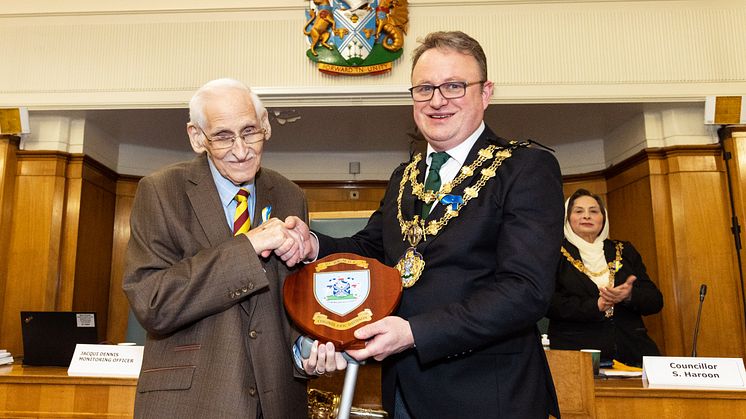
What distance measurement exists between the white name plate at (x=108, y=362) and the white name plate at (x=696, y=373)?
211 cm

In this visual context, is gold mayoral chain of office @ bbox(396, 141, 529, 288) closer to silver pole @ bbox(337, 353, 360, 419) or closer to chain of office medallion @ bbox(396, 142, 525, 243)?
chain of office medallion @ bbox(396, 142, 525, 243)

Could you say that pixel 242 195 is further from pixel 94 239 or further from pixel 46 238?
pixel 94 239

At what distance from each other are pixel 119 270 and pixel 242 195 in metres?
6.38

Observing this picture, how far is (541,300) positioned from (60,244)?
5936 millimetres

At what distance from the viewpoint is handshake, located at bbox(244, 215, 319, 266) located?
1427 mm

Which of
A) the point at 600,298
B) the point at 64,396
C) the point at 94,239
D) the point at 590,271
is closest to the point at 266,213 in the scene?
the point at 64,396

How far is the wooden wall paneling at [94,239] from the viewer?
6.31m

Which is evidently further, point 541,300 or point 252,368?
point 252,368

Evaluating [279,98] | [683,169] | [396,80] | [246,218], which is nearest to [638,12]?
[683,169]

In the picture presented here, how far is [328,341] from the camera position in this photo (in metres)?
1.34

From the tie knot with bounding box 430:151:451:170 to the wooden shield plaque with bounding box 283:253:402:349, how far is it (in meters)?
0.35

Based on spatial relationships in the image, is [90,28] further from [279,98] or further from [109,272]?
[109,272]

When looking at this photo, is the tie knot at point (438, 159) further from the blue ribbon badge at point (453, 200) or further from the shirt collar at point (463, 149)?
the blue ribbon badge at point (453, 200)

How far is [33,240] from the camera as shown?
230 inches
